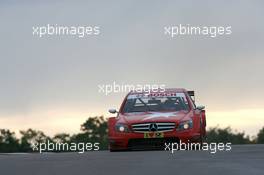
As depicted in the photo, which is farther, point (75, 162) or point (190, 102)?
point (190, 102)

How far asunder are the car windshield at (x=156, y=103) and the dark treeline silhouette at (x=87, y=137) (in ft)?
242

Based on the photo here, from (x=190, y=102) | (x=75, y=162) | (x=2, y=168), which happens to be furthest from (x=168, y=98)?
(x=2, y=168)

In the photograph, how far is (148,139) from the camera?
22828mm

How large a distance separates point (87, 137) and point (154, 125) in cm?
9979

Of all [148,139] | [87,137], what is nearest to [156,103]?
[148,139]

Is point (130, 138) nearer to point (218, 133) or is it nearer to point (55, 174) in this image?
point (55, 174)

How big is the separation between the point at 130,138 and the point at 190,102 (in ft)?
6.93

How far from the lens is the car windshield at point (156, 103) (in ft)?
78.3

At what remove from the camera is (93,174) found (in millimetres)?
12375

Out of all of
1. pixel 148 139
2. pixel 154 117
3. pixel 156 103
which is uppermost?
pixel 156 103

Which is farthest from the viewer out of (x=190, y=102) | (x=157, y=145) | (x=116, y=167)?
(x=190, y=102)
